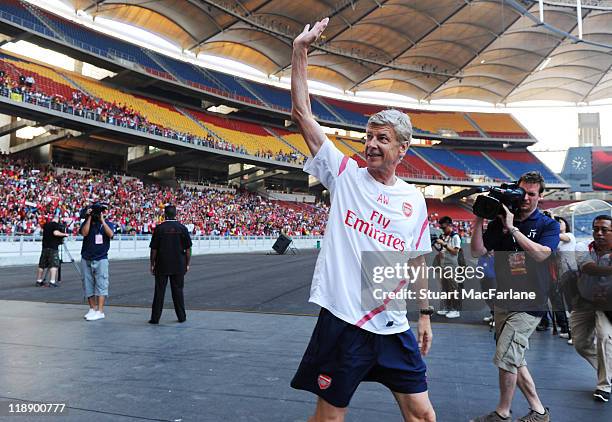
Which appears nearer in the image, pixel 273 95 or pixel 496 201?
pixel 496 201

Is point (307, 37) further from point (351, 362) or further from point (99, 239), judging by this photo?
point (99, 239)

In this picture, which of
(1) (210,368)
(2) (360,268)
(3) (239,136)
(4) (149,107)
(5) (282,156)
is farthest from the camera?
(5) (282,156)

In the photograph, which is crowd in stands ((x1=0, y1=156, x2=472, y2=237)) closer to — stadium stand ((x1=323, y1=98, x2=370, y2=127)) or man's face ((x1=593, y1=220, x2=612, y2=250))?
stadium stand ((x1=323, y1=98, x2=370, y2=127))

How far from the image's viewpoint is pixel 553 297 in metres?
5.71

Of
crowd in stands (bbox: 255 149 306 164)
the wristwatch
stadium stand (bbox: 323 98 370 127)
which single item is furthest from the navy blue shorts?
stadium stand (bbox: 323 98 370 127)

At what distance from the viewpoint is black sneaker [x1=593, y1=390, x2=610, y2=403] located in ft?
11.2

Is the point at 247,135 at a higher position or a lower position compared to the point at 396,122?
higher

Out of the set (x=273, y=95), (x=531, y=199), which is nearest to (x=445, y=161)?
(x=273, y=95)

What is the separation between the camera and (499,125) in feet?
189

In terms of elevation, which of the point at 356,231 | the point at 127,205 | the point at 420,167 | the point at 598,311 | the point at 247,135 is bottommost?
the point at 598,311

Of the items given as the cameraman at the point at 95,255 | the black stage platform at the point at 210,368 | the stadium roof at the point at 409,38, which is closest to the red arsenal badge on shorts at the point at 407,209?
the black stage platform at the point at 210,368

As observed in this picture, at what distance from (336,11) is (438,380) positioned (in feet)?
119

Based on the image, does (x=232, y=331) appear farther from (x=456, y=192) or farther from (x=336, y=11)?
(x=456, y=192)

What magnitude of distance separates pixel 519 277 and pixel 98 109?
31.0m
